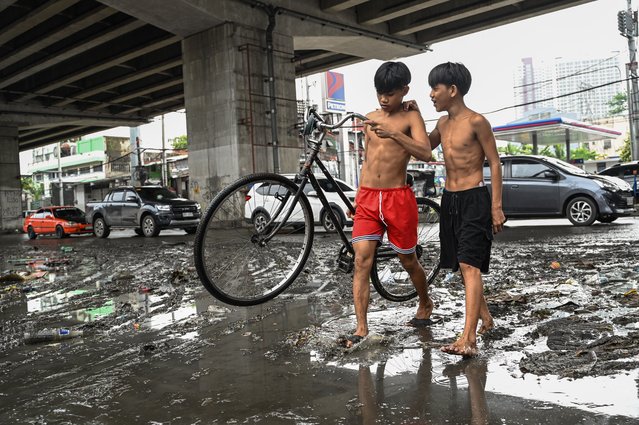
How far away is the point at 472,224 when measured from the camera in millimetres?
3225

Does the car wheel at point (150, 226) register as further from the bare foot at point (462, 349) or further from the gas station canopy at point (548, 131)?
the gas station canopy at point (548, 131)

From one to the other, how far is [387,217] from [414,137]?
1.72ft

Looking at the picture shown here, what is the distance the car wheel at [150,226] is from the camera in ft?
56.2

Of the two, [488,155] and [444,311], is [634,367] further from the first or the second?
[444,311]

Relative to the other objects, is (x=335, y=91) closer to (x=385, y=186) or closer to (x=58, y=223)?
(x=58, y=223)

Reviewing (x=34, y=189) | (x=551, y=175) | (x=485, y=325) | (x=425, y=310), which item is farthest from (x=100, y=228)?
(x=34, y=189)

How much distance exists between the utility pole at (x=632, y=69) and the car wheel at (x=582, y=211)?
1586cm

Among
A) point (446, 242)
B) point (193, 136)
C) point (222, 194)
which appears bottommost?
point (446, 242)

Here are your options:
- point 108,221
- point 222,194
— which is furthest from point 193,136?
point 222,194

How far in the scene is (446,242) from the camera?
3.49 metres

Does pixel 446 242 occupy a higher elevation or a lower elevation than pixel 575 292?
higher

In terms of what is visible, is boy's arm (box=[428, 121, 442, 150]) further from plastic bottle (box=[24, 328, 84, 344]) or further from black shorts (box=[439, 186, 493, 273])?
plastic bottle (box=[24, 328, 84, 344])

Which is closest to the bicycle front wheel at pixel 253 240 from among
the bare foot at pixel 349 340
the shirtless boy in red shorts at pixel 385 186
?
the shirtless boy in red shorts at pixel 385 186

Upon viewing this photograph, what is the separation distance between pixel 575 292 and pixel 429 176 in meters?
29.5
